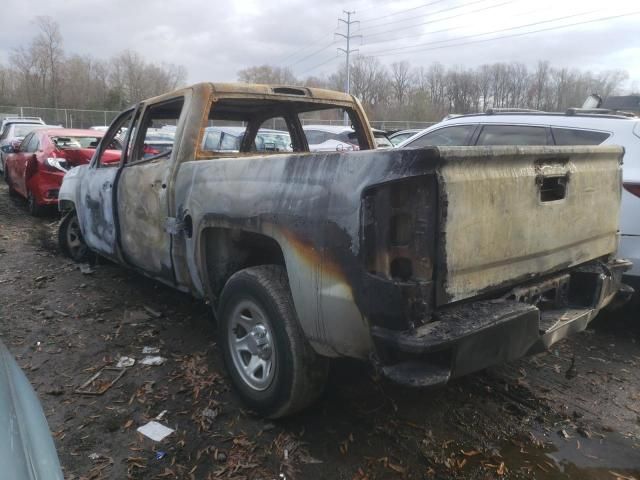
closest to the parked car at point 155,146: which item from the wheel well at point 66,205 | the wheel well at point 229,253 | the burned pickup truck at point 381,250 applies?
the burned pickup truck at point 381,250

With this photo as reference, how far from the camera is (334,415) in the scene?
3111 millimetres

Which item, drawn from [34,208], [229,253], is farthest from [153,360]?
[34,208]

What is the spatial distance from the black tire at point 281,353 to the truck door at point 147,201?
3.58 feet

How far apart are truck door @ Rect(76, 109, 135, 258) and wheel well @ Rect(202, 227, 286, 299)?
1.67 metres

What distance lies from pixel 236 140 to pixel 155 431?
277 cm

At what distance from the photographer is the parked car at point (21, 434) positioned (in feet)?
4.30

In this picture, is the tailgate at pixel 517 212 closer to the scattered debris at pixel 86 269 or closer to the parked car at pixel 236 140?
the parked car at pixel 236 140

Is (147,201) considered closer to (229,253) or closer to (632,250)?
(229,253)

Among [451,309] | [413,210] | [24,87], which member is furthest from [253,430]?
[24,87]

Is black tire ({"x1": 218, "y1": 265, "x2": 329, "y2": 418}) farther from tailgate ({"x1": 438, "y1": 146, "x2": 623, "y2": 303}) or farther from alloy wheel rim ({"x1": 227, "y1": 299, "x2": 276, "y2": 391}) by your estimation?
tailgate ({"x1": 438, "y1": 146, "x2": 623, "y2": 303})

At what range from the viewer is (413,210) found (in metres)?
2.17

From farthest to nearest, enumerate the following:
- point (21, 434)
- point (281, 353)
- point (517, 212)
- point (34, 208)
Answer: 1. point (34, 208)
2. point (281, 353)
3. point (517, 212)
4. point (21, 434)

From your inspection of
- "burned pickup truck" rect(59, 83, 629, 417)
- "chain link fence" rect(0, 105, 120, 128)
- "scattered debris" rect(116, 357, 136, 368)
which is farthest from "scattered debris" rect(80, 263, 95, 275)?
"chain link fence" rect(0, 105, 120, 128)

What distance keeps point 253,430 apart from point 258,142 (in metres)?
2.93
